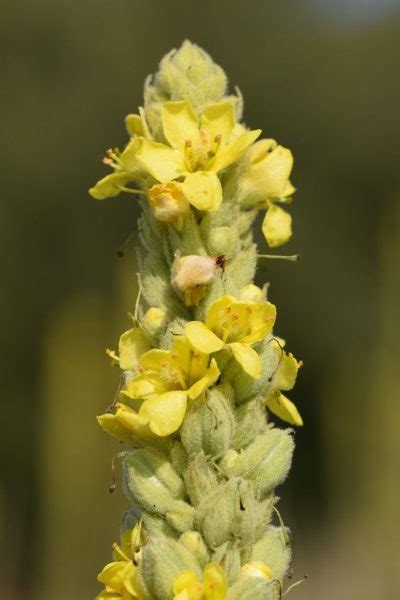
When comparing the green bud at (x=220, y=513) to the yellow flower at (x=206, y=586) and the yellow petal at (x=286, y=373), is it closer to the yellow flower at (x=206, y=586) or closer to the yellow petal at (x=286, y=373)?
the yellow flower at (x=206, y=586)

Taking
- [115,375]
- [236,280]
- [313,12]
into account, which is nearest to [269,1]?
[313,12]

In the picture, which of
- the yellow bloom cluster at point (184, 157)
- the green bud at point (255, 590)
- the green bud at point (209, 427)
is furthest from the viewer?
the yellow bloom cluster at point (184, 157)

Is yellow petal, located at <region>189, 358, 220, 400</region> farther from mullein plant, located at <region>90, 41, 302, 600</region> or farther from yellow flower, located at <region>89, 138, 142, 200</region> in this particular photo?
yellow flower, located at <region>89, 138, 142, 200</region>

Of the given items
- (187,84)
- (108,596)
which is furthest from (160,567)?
(187,84)

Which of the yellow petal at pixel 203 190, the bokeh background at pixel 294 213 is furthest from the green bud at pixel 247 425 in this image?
the bokeh background at pixel 294 213

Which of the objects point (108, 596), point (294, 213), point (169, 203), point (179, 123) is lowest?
point (294, 213)

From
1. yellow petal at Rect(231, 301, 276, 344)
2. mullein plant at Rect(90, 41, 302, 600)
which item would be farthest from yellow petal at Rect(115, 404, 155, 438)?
yellow petal at Rect(231, 301, 276, 344)

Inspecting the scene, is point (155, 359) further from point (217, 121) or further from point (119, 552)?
point (217, 121)
